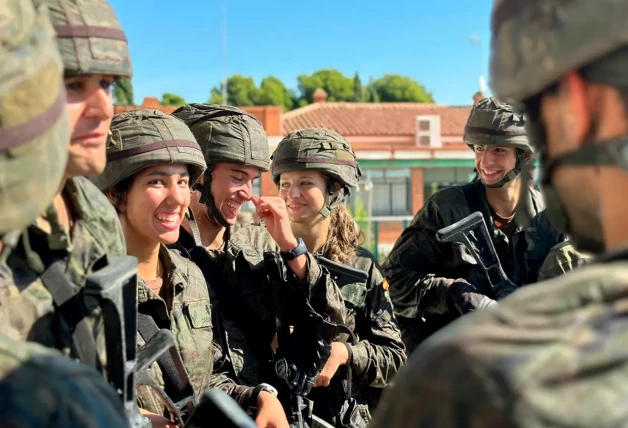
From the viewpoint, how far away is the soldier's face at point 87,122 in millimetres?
2229

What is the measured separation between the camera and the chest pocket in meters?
4.38

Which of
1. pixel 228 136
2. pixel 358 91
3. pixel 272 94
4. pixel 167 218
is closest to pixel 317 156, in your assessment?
pixel 228 136

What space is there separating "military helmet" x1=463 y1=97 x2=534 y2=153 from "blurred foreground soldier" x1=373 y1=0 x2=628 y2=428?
4.07 meters

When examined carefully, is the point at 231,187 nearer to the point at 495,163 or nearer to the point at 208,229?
the point at 208,229

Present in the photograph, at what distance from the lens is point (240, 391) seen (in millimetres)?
3590

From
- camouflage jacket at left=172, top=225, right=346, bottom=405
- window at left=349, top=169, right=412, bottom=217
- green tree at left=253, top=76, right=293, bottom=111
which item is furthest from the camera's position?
green tree at left=253, top=76, right=293, bottom=111

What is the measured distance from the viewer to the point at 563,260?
4578mm

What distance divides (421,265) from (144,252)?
2.75 meters

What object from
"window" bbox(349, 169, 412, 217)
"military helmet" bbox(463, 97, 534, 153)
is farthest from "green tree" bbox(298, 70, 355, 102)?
"military helmet" bbox(463, 97, 534, 153)

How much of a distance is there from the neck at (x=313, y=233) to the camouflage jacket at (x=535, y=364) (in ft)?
11.4

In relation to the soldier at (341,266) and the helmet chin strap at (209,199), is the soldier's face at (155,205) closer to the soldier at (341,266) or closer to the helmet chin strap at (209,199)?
the helmet chin strap at (209,199)

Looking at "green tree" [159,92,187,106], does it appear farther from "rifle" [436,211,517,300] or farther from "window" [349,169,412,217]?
"rifle" [436,211,517,300]

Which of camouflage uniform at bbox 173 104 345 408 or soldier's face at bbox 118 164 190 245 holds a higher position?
soldier's face at bbox 118 164 190 245

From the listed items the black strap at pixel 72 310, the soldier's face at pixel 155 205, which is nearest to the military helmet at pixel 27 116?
the black strap at pixel 72 310
